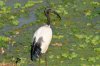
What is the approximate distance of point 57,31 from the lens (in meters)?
22.6

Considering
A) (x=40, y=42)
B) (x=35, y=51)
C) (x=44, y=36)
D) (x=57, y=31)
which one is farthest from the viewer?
(x=57, y=31)

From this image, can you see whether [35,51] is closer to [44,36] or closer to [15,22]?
[44,36]

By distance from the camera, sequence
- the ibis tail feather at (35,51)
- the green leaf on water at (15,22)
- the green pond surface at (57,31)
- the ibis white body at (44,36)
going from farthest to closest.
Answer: the green leaf on water at (15,22) < the green pond surface at (57,31) < the ibis white body at (44,36) < the ibis tail feather at (35,51)

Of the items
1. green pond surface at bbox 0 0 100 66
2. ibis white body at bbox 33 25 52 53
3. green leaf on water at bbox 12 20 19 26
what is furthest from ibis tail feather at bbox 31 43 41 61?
green leaf on water at bbox 12 20 19 26

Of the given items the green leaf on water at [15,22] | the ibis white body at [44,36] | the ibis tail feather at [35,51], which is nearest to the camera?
the ibis tail feather at [35,51]

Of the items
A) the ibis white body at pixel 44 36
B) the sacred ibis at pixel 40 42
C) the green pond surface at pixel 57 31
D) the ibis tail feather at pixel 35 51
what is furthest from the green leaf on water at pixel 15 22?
the ibis tail feather at pixel 35 51

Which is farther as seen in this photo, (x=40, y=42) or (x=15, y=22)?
(x=15, y=22)

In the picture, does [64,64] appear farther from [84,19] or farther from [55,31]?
[84,19]

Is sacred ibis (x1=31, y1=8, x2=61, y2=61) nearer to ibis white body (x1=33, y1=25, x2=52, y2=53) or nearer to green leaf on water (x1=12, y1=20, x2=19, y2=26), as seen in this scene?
ibis white body (x1=33, y1=25, x2=52, y2=53)

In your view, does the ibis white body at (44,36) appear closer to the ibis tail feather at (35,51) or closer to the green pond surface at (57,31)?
the ibis tail feather at (35,51)

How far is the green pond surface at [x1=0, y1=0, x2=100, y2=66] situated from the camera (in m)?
18.6

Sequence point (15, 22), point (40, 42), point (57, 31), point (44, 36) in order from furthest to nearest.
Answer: point (15, 22), point (57, 31), point (44, 36), point (40, 42)

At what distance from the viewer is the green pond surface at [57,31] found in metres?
18.6

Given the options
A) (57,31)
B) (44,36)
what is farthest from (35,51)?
(57,31)
